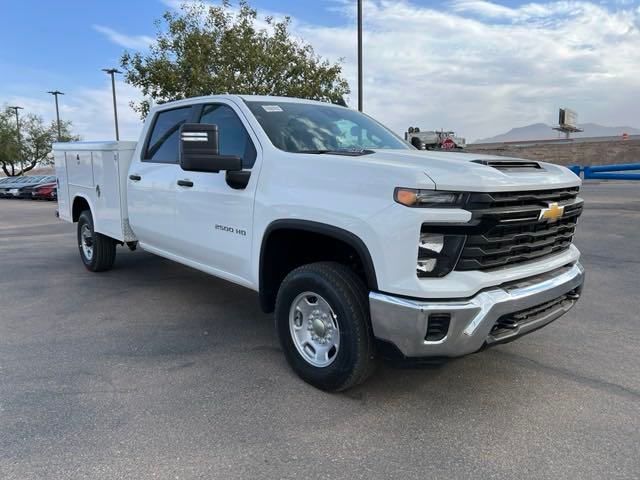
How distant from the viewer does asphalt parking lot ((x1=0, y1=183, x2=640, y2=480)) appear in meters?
2.69

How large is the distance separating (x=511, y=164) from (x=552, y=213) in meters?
0.39

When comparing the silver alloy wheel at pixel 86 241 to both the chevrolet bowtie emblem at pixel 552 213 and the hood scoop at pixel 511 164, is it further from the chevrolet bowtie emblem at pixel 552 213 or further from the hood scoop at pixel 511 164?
the chevrolet bowtie emblem at pixel 552 213

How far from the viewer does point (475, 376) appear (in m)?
3.71

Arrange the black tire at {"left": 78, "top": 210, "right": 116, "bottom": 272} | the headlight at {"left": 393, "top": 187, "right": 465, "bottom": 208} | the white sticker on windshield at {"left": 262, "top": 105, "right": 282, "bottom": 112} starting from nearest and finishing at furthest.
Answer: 1. the headlight at {"left": 393, "top": 187, "right": 465, "bottom": 208}
2. the white sticker on windshield at {"left": 262, "top": 105, "right": 282, "bottom": 112}
3. the black tire at {"left": 78, "top": 210, "right": 116, "bottom": 272}

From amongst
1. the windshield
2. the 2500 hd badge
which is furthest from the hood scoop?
the 2500 hd badge

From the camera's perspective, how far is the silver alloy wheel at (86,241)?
695 centimetres

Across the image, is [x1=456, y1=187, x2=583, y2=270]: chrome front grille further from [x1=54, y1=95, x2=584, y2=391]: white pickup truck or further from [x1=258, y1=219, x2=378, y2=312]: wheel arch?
[x1=258, y1=219, x2=378, y2=312]: wheel arch

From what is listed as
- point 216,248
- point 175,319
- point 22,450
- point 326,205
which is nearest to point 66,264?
point 175,319

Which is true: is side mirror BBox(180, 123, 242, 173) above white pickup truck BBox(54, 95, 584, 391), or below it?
above

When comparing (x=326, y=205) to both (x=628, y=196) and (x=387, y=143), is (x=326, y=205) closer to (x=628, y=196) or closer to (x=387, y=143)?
(x=387, y=143)

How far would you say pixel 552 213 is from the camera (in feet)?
10.7

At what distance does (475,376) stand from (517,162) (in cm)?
151

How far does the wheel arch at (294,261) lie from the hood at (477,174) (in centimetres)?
50

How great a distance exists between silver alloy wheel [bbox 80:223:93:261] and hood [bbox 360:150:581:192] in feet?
16.1
